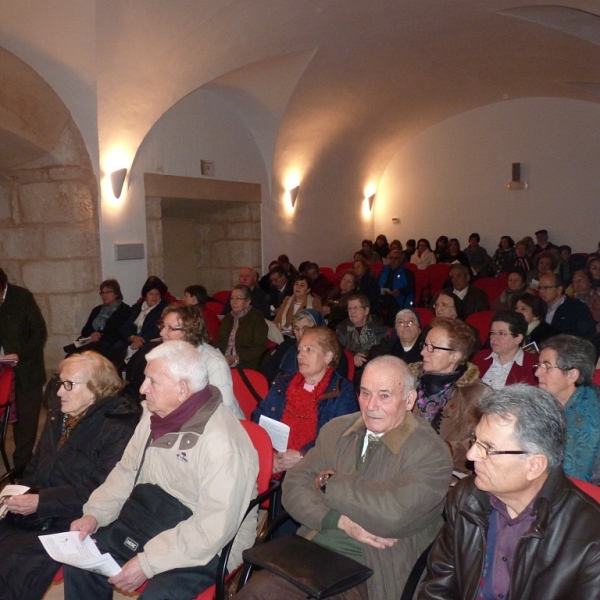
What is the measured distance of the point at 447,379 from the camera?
305 cm

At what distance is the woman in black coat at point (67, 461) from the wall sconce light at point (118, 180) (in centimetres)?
423

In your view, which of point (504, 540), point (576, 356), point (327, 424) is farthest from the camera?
point (576, 356)

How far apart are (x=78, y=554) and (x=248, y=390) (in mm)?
1620

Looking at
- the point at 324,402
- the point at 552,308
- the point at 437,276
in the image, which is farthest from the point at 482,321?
the point at 437,276

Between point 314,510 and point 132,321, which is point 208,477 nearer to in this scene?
point 314,510

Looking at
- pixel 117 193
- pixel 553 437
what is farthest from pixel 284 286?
pixel 553 437

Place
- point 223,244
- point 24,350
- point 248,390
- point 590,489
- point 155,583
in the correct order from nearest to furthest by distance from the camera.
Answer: point 590,489 → point 155,583 → point 248,390 → point 24,350 → point 223,244

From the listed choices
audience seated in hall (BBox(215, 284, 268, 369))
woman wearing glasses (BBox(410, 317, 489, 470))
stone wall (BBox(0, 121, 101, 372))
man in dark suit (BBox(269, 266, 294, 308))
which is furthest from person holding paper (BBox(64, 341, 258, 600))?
man in dark suit (BBox(269, 266, 294, 308))

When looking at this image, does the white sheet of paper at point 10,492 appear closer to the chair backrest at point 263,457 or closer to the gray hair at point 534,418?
the chair backrest at point 263,457

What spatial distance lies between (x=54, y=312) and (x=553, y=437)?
230 inches

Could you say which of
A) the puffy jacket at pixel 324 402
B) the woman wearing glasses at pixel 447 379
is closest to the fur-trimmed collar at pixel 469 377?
the woman wearing glasses at pixel 447 379

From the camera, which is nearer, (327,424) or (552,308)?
(327,424)

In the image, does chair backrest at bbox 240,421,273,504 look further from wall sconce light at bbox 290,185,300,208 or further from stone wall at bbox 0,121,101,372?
wall sconce light at bbox 290,185,300,208

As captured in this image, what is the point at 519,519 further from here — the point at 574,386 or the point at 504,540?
the point at 574,386
